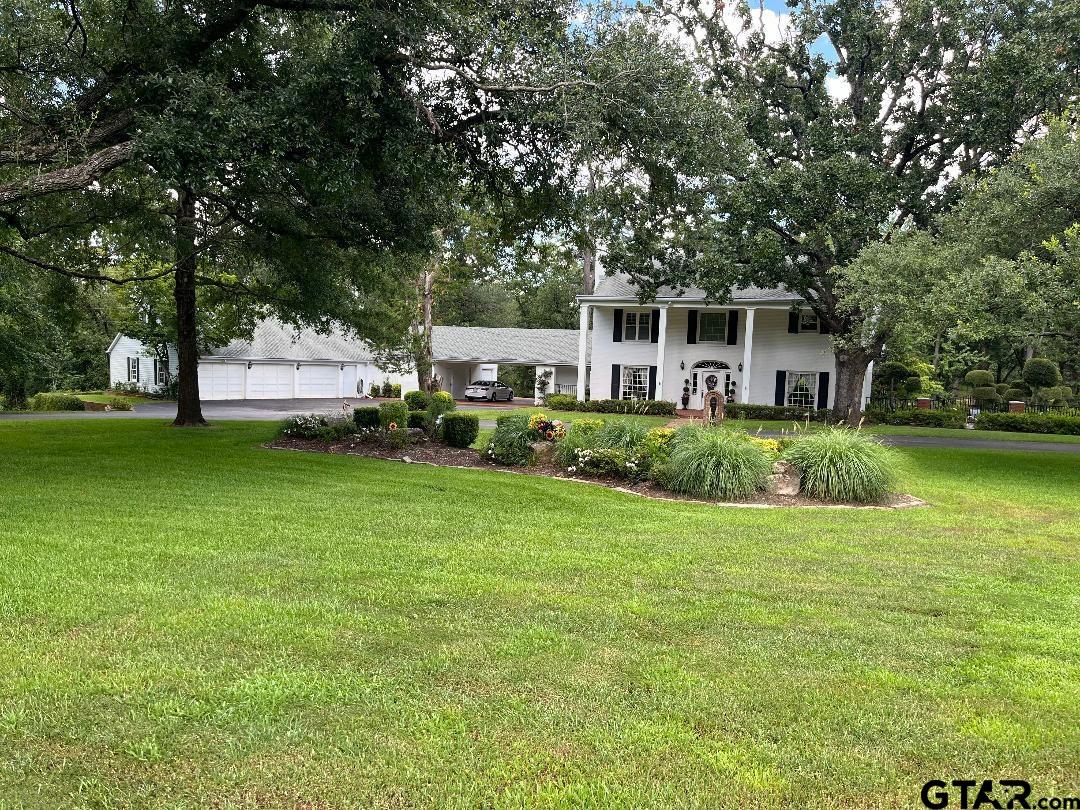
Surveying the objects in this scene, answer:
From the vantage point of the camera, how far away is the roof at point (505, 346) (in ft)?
128

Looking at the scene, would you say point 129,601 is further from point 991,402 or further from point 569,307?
point 569,307

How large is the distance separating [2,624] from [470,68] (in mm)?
7686

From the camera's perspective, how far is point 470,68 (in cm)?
880

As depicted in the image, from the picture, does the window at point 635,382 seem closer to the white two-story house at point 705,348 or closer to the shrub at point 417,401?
the white two-story house at point 705,348

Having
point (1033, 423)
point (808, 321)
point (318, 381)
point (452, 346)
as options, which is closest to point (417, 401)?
point (808, 321)

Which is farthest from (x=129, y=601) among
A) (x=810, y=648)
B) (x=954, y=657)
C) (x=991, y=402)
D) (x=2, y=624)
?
(x=991, y=402)

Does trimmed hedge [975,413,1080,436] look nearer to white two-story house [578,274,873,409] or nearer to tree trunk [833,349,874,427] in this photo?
tree trunk [833,349,874,427]

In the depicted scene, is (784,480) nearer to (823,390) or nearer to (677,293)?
(677,293)

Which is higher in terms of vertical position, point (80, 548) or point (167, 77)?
point (167, 77)

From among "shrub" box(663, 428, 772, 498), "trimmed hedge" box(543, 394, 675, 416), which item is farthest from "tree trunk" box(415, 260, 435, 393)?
"shrub" box(663, 428, 772, 498)

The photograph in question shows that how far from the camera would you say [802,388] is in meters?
27.9

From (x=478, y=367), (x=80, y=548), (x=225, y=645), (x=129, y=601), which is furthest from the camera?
(x=478, y=367)

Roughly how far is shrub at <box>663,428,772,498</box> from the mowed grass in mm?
1632

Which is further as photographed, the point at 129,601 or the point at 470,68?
the point at 470,68
